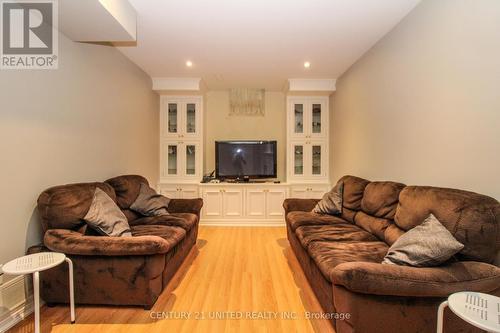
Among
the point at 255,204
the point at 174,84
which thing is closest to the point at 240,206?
the point at 255,204

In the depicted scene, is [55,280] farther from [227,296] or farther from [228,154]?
[228,154]

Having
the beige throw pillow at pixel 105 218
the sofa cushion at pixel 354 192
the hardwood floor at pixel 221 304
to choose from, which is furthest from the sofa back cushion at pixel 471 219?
the beige throw pillow at pixel 105 218

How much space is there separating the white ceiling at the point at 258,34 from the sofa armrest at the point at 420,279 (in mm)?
2181

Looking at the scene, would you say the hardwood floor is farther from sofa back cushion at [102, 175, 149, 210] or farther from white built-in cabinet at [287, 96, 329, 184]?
white built-in cabinet at [287, 96, 329, 184]

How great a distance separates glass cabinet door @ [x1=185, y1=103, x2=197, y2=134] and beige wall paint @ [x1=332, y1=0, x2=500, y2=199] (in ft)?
9.52

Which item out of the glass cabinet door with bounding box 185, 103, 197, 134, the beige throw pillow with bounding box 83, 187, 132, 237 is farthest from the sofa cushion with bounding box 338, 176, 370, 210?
the glass cabinet door with bounding box 185, 103, 197, 134

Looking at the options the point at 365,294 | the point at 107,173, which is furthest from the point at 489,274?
the point at 107,173

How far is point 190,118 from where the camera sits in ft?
15.5

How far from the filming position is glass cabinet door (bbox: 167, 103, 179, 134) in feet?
15.4

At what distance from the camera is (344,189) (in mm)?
3219

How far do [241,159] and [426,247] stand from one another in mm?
3501

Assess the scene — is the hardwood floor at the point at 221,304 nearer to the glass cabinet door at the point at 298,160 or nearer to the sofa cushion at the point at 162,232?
the sofa cushion at the point at 162,232

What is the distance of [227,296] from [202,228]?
7.32ft

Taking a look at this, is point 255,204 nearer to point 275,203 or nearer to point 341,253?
point 275,203
